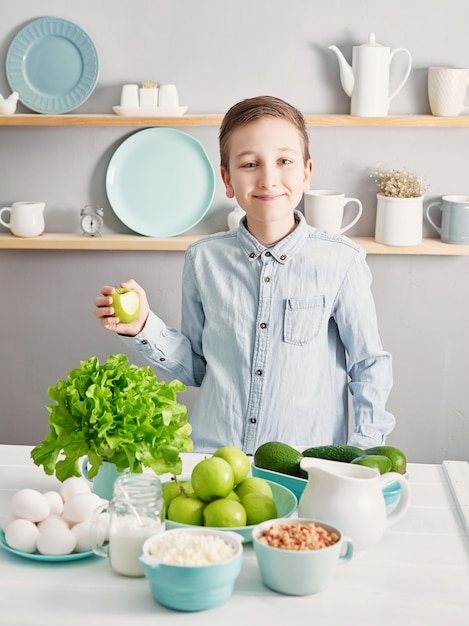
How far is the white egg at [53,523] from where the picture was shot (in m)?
1.33

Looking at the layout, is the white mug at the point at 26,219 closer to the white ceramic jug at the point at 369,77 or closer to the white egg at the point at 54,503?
the white ceramic jug at the point at 369,77

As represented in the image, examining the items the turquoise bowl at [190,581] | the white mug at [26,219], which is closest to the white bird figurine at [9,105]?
the white mug at [26,219]

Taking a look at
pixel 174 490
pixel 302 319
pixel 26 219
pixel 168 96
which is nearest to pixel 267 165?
pixel 302 319

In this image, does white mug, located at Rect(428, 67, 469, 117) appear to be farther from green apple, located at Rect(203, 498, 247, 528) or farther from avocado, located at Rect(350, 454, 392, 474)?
green apple, located at Rect(203, 498, 247, 528)

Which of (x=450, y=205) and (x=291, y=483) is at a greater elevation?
(x=450, y=205)

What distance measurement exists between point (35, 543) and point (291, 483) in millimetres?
423

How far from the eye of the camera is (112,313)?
6.14ft

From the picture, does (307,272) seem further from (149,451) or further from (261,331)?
(149,451)

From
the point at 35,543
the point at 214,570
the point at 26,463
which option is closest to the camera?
the point at 214,570

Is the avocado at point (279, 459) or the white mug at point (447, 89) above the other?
the white mug at point (447, 89)

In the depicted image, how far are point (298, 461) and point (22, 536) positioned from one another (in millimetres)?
458

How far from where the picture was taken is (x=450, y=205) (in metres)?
2.86

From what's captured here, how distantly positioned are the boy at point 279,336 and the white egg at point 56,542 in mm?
771

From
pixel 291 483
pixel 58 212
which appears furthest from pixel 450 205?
pixel 291 483
